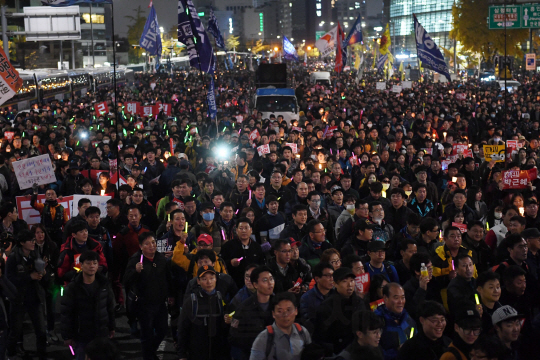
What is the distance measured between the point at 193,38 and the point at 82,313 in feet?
37.1

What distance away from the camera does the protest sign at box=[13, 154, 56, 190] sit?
11.1 m

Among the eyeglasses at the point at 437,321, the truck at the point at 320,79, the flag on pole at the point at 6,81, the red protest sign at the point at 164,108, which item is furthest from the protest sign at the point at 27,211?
the truck at the point at 320,79

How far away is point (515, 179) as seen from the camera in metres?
10.5

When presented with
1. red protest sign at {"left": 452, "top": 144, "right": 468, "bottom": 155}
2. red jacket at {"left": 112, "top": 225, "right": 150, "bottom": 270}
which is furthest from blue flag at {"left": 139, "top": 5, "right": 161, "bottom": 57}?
red jacket at {"left": 112, "top": 225, "right": 150, "bottom": 270}

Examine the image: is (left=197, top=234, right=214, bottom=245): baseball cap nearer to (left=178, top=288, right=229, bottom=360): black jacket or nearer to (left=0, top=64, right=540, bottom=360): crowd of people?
(left=0, top=64, right=540, bottom=360): crowd of people

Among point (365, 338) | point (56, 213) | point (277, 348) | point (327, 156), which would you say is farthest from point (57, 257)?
point (327, 156)

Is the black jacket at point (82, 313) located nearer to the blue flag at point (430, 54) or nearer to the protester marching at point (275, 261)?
the protester marching at point (275, 261)

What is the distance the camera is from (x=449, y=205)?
9.59 meters

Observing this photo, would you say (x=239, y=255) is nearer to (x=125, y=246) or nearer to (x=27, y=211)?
(x=125, y=246)

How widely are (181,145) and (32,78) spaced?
1911 centimetres

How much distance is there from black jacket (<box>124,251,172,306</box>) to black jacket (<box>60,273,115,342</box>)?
46 centimetres

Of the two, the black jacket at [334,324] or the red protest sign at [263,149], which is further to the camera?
the red protest sign at [263,149]

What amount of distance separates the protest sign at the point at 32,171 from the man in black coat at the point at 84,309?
17.2 feet

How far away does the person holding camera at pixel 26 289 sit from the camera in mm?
7254
